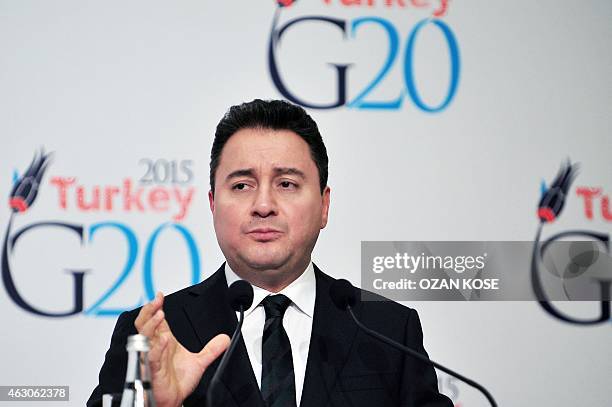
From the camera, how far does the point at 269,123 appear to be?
192 centimetres

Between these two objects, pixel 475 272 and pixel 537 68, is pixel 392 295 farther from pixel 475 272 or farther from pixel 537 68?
pixel 537 68

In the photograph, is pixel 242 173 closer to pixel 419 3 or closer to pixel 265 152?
pixel 265 152

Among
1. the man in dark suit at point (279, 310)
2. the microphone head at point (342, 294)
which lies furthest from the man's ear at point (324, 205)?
the microphone head at point (342, 294)

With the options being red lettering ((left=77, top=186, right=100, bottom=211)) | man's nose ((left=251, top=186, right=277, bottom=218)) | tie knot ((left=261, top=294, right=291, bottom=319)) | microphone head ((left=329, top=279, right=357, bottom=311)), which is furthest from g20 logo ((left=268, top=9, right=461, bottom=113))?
microphone head ((left=329, top=279, right=357, bottom=311))

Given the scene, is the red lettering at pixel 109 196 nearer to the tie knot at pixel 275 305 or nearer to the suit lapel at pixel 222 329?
the suit lapel at pixel 222 329

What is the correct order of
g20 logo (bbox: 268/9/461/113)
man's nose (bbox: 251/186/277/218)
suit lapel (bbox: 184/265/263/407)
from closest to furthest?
suit lapel (bbox: 184/265/263/407) → man's nose (bbox: 251/186/277/218) → g20 logo (bbox: 268/9/461/113)

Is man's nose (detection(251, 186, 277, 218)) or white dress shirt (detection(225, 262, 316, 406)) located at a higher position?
man's nose (detection(251, 186, 277, 218))

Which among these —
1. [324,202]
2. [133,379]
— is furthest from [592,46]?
[133,379]

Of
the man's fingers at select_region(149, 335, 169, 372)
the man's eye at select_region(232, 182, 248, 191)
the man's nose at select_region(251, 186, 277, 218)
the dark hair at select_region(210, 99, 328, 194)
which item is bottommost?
the man's fingers at select_region(149, 335, 169, 372)

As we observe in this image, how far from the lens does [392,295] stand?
2.52 meters

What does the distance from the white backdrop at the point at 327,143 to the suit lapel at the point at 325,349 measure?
664 millimetres

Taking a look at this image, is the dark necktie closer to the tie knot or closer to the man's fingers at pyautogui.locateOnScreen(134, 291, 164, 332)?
the tie knot

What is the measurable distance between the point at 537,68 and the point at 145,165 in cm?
142

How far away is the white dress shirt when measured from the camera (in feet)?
5.71
